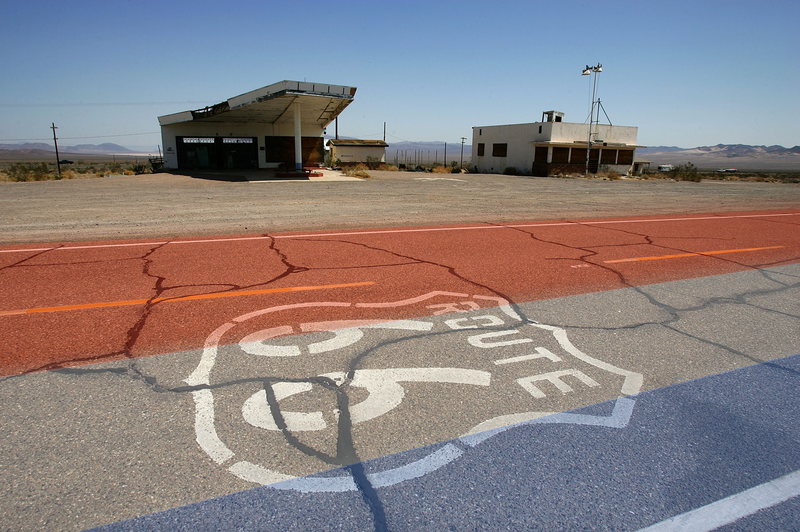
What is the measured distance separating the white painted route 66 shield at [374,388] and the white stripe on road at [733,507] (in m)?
0.79

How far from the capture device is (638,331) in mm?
4914

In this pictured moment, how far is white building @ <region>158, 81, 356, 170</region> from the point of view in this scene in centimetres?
3253

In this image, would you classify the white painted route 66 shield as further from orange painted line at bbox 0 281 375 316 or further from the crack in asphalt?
orange painted line at bbox 0 281 375 316

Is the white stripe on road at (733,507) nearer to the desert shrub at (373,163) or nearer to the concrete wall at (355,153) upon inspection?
the concrete wall at (355,153)

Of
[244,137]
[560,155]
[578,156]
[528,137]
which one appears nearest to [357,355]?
[244,137]

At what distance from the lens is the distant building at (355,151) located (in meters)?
50.1

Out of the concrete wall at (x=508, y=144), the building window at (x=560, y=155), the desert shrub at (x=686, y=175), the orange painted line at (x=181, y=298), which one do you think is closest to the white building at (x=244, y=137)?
the concrete wall at (x=508, y=144)

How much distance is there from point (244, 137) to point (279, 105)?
10.2 meters

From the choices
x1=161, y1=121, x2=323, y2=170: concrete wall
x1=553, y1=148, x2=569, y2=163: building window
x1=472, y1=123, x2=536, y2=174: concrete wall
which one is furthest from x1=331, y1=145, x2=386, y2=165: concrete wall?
x1=553, y1=148, x2=569, y2=163: building window

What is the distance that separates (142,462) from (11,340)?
2.57 m

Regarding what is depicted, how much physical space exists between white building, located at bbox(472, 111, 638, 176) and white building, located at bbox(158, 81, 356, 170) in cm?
2187

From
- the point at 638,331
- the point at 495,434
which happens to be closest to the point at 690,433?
the point at 495,434

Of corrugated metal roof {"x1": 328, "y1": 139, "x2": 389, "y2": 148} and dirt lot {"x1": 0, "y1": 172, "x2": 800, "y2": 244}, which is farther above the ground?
corrugated metal roof {"x1": 328, "y1": 139, "x2": 389, "y2": 148}

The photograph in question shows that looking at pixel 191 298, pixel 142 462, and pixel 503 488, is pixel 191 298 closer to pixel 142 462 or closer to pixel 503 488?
pixel 142 462
